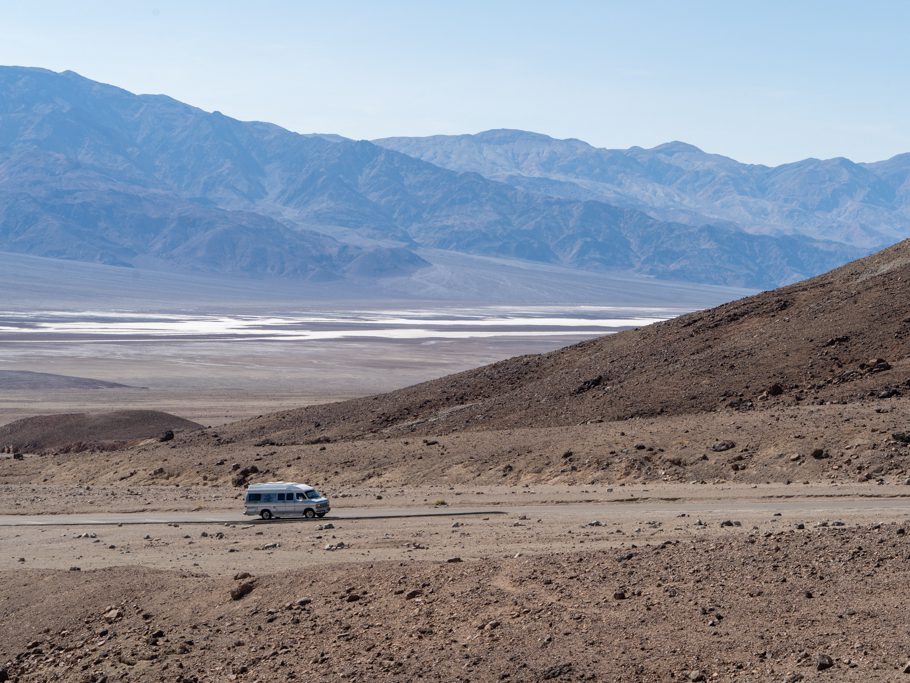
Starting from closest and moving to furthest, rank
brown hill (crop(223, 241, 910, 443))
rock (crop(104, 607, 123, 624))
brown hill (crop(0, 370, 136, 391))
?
1. rock (crop(104, 607, 123, 624))
2. brown hill (crop(223, 241, 910, 443))
3. brown hill (crop(0, 370, 136, 391))

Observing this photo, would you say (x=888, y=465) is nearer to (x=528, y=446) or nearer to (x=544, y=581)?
(x=528, y=446)

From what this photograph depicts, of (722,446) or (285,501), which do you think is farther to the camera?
(722,446)

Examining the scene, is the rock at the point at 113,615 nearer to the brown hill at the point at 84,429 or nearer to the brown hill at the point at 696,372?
the brown hill at the point at 696,372

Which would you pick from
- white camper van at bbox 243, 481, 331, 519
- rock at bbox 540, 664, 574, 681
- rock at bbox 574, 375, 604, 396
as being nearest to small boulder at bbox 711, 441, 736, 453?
white camper van at bbox 243, 481, 331, 519

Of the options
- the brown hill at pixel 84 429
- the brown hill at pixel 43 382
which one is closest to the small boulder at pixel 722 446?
the brown hill at pixel 84 429

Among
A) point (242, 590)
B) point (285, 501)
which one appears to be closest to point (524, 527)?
point (285, 501)

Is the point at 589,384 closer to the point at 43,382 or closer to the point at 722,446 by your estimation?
the point at 722,446

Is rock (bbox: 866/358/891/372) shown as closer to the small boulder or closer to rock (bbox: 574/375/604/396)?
the small boulder
